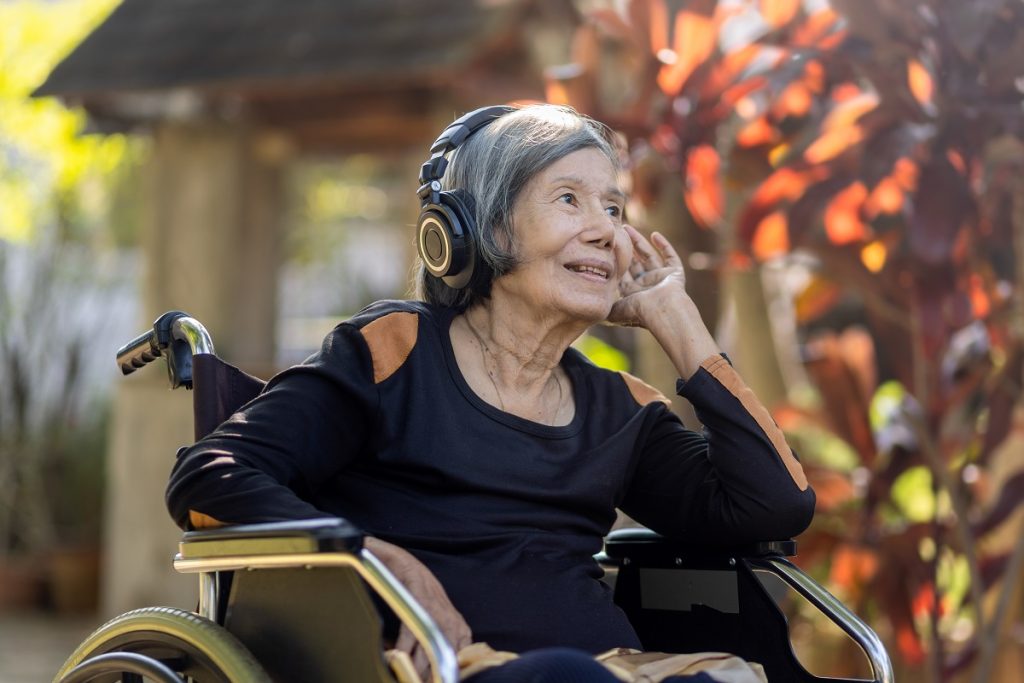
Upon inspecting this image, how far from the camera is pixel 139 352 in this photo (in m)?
2.36

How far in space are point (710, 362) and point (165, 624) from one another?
0.94 metres

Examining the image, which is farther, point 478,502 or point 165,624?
point 478,502

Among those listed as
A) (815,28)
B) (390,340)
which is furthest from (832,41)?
(390,340)

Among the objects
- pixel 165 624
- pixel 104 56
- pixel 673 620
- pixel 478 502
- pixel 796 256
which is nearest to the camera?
pixel 165 624

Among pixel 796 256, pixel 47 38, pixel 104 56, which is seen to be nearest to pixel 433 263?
pixel 796 256

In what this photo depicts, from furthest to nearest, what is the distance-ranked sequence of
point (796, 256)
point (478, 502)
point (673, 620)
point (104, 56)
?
point (104, 56) → point (796, 256) → point (673, 620) → point (478, 502)

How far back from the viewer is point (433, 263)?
225 cm

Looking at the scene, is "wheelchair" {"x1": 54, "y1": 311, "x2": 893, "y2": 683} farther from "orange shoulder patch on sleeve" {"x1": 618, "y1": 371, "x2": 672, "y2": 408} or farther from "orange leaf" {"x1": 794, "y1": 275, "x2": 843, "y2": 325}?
"orange leaf" {"x1": 794, "y1": 275, "x2": 843, "y2": 325}

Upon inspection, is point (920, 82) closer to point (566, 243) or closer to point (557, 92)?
point (557, 92)

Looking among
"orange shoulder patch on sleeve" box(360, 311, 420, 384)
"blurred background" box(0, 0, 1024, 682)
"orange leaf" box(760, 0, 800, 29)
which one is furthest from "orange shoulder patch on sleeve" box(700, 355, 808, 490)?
"orange leaf" box(760, 0, 800, 29)

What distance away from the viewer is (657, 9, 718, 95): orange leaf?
3023 millimetres

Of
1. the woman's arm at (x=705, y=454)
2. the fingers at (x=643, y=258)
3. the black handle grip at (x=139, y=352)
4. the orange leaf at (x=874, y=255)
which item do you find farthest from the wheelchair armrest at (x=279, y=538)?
the orange leaf at (x=874, y=255)

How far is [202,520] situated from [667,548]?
0.83 metres

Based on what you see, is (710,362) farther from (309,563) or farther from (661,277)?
(309,563)
